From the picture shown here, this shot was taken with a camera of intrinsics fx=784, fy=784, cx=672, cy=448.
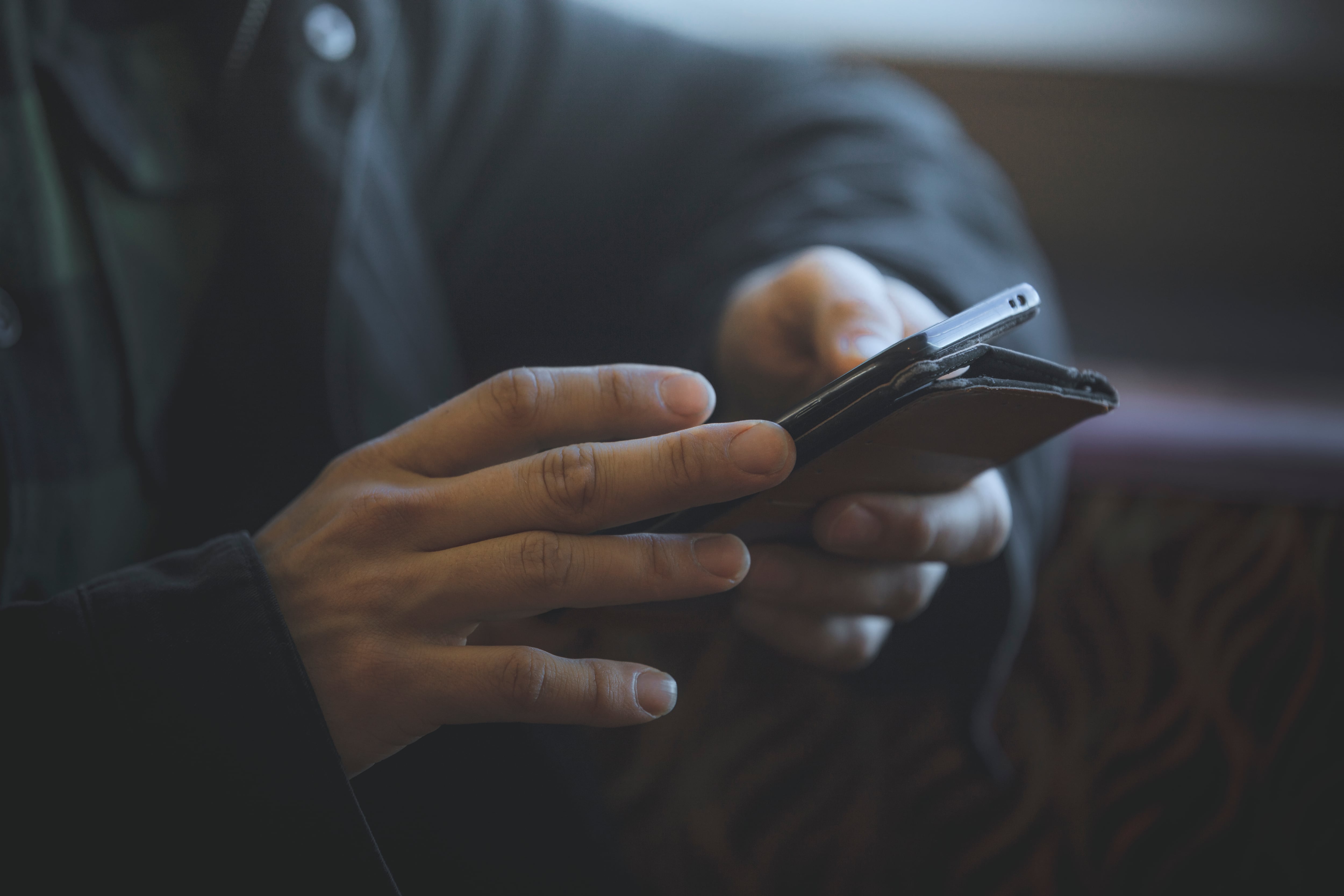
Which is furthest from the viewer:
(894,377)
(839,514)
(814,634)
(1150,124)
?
(1150,124)

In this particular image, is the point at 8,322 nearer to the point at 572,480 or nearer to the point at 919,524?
the point at 572,480

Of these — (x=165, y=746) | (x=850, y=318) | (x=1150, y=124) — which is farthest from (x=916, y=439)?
(x=1150, y=124)

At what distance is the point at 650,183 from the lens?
0.80 meters

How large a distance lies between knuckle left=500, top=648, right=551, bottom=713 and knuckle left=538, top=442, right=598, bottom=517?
0.21ft

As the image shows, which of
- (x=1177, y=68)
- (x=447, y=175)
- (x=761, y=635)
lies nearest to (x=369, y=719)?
(x=761, y=635)

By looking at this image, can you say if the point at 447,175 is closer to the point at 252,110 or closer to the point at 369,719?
the point at 252,110

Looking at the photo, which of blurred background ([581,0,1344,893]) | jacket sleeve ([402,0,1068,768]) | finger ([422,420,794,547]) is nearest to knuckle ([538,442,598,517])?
finger ([422,420,794,547])

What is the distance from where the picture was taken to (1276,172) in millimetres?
Answer: 1156

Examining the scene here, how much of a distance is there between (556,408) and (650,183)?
0.52 m

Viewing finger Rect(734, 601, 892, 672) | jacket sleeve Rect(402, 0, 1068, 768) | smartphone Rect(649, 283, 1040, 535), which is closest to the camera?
smartphone Rect(649, 283, 1040, 535)

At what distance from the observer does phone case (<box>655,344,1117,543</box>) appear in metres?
0.28

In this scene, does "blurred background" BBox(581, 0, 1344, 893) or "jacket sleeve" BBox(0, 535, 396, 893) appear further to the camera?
"blurred background" BBox(581, 0, 1344, 893)

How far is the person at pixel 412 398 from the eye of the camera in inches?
12.9

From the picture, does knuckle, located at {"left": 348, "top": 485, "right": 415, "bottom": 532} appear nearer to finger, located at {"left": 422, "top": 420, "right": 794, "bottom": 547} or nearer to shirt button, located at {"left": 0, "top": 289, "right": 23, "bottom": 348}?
finger, located at {"left": 422, "top": 420, "right": 794, "bottom": 547}
